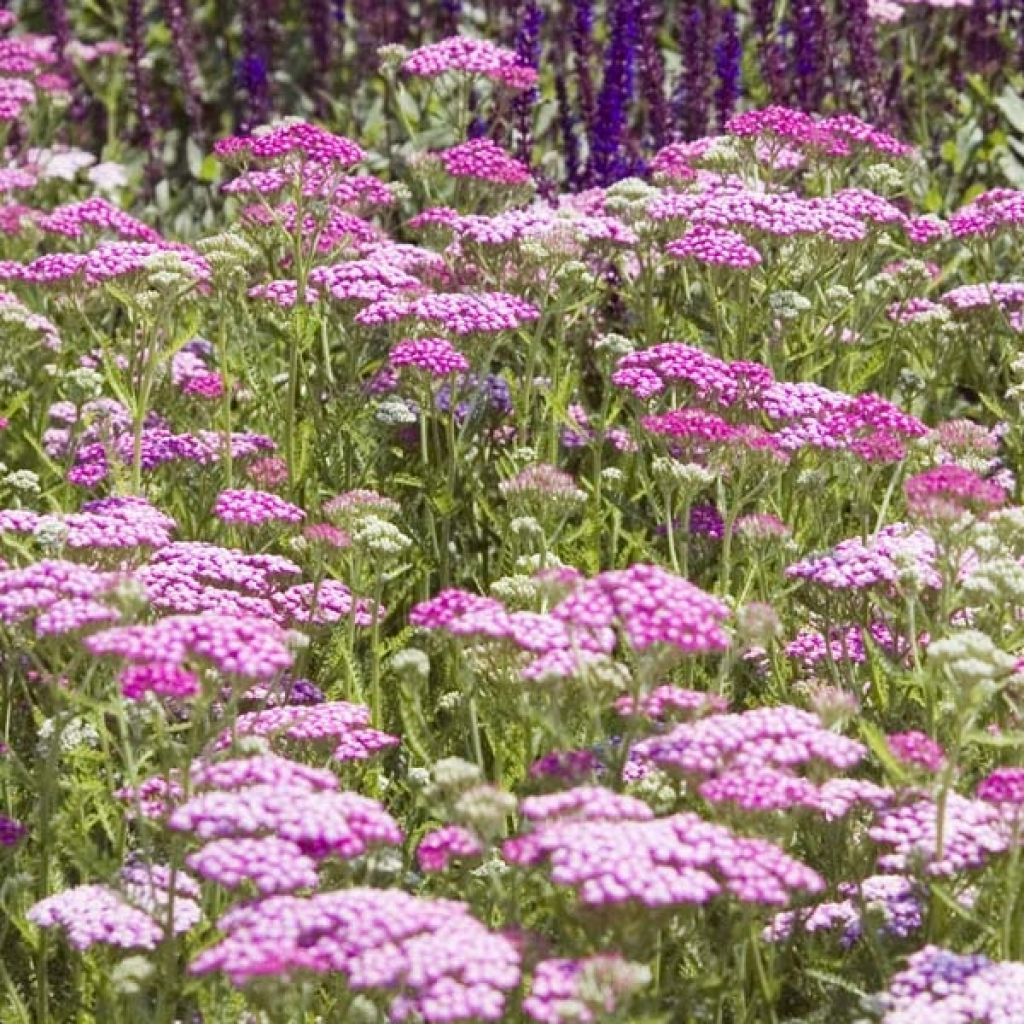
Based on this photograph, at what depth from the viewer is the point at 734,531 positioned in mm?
6676

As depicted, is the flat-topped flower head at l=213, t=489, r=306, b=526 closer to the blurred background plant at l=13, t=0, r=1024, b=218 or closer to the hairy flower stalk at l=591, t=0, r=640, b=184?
the blurred background plant at l=13, t=0, r=1024, b=218

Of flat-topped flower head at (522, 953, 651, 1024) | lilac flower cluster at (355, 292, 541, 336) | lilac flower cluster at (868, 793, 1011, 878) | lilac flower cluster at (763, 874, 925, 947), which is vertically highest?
lilac flower cluster at (355, 292, 541, 336)

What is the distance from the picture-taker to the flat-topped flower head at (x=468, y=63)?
8172 millimetres

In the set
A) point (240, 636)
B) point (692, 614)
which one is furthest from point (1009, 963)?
point (240, 636)

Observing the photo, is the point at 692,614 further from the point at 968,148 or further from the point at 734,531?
the point at 968,148

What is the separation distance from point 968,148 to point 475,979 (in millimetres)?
7227

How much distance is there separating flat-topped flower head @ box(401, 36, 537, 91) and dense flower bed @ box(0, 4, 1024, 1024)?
17 millimetres

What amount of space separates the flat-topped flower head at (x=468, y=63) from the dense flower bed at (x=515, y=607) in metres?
0.02

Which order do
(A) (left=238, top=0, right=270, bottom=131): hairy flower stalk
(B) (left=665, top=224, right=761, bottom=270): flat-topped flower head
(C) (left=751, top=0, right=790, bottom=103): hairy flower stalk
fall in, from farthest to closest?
(A) (left=238, top=0, right=270, bottom=131): hairy flower stalk
(C) (left=751, top=0, right=790, bottom=103): hairy flower stalk
(B) (left=665, top=224, right=761, bottom=270): flat-topped flower head

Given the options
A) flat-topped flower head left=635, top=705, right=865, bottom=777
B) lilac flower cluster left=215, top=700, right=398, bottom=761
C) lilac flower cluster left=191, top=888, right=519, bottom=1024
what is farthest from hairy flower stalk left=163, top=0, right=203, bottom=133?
lilac flower cluster left=191, top=888, right=519, bottom=1024

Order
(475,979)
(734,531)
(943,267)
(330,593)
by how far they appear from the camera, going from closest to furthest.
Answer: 1. (475,979)
2. (330,593)
3. (734,531)
4. (943,267)

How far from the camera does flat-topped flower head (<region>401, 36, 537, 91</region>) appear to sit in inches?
322

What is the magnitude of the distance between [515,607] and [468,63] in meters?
3.09

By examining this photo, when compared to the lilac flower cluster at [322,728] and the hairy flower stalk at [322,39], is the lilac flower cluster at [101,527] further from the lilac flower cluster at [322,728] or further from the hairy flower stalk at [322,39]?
the hairy flower stalk at [322,39]
